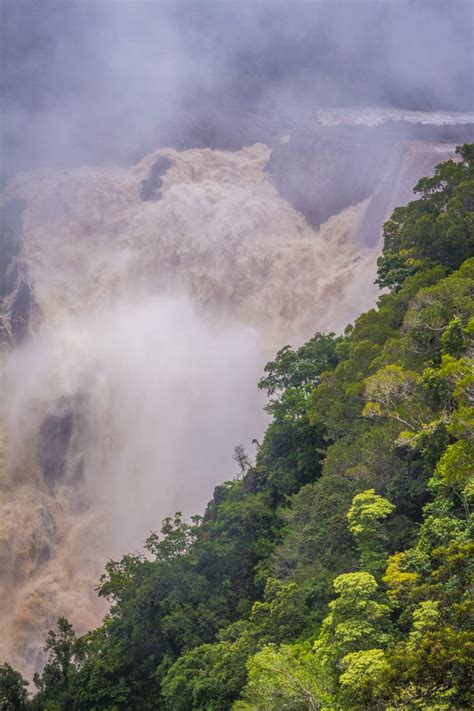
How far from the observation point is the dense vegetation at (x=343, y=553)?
13.7m

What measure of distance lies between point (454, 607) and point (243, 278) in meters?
56.0

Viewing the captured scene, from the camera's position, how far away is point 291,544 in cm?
2375

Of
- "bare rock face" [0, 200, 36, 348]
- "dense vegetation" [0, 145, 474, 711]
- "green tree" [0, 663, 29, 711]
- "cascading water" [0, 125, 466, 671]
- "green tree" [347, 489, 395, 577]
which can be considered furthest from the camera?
"bare rock face" [0, 200, 36, 348]

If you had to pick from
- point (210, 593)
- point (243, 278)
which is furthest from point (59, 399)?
point (210, 593)

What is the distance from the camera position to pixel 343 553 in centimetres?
2052

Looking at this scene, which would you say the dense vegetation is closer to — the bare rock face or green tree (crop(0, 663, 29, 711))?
green tree (crop(0, 663, 29, 711))

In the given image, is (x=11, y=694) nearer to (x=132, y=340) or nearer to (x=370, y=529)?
(x=370, y=529)

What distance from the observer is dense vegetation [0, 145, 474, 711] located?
539 inches

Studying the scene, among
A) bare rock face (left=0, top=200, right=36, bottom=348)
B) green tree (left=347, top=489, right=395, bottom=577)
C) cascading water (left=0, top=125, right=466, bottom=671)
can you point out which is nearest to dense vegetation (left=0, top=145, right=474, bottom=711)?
green tree (left=347, top=489, right=395, bottom=577)

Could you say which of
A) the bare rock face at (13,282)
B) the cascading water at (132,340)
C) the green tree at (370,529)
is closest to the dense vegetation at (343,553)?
the green tree at (370,529)

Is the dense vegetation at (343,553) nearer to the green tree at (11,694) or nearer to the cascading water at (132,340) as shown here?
the green tree at (11,694)

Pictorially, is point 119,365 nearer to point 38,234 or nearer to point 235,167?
point 38,234

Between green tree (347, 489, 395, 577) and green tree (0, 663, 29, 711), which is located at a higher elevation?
green tree (0, 663, 29, 711)

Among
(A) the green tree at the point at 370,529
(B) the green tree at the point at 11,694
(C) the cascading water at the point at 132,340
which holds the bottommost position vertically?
(A) the green tree at the point at 370,529
